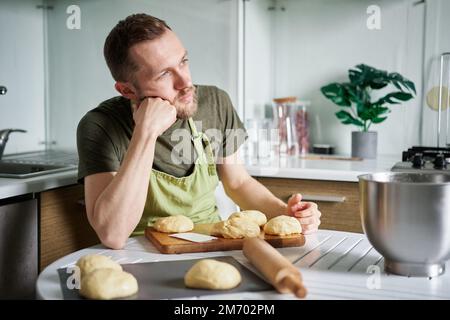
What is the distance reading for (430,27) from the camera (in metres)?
2.38

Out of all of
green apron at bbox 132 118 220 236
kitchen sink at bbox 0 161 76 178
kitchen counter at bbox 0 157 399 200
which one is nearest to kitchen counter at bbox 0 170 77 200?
kitchen counter at bbox 0 157 399 200

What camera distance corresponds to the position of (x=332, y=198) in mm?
2002

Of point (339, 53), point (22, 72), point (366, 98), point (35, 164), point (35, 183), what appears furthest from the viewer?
point (339, 53)

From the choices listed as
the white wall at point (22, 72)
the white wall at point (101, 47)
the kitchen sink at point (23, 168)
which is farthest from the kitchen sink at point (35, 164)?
the white wall at point (101, 47)

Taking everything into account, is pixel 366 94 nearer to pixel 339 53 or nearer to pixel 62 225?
pixel 339 53

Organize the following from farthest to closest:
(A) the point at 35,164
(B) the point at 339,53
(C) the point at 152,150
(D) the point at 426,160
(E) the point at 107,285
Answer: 1. (B) the point at 339,53
2. (D) the point at 426,160
3. (A) the point at 35,164
4. (C) the point at 152,150
5. (E) the point at 107,285

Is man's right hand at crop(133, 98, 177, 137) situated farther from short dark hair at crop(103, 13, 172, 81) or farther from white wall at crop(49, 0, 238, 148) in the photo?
white wall at crop(49, 0, 238, 148)

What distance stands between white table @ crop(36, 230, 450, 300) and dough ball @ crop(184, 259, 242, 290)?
23 millimetres

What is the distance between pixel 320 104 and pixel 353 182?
76 centimetres

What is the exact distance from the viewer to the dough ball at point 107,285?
0.84 meters

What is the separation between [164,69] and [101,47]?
1.00 m

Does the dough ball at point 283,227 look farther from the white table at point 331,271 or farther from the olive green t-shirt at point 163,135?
the olive green t-shirt at point 163,135

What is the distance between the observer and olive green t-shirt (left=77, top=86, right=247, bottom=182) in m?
1.46

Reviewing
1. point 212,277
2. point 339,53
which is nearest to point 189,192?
point 212,277
